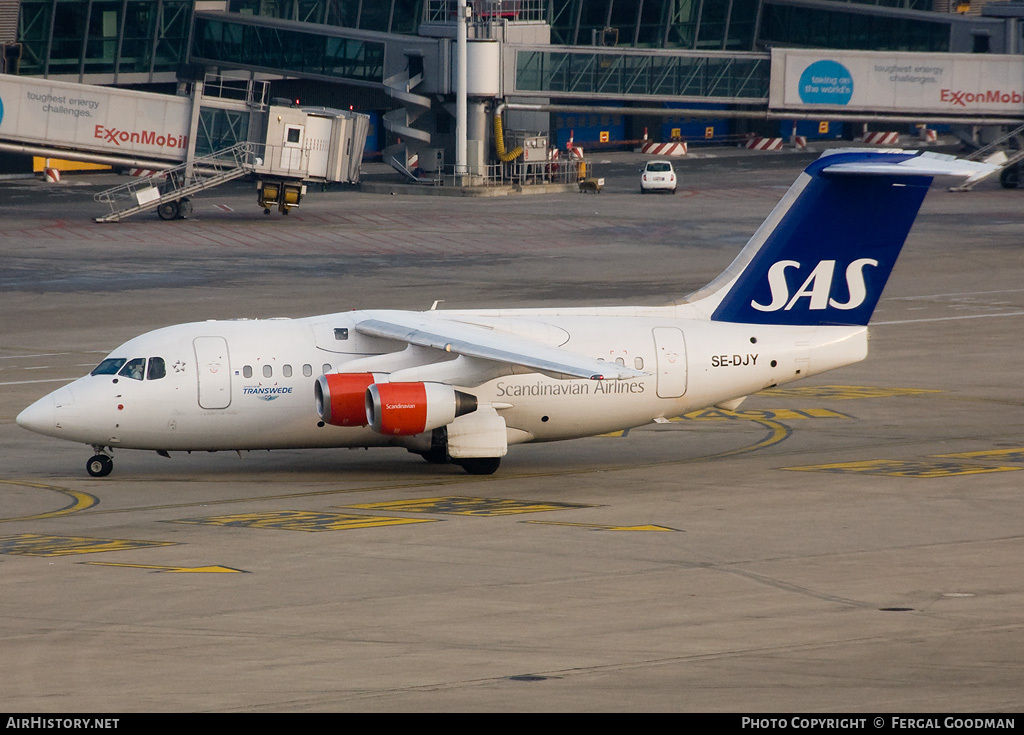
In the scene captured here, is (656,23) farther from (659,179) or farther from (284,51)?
(284,51)

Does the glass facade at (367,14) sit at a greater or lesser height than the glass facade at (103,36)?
greater

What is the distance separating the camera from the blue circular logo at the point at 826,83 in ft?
314

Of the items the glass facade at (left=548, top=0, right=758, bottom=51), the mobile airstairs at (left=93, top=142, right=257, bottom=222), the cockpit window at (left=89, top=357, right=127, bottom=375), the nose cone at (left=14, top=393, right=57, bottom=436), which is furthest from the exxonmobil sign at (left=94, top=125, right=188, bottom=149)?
the nose cone at (left=14, top=393, right=57, bottom=436)

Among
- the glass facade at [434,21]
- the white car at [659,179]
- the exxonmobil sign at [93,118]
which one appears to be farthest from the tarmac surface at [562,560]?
the glass facade at [434,21]

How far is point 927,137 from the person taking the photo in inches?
4894

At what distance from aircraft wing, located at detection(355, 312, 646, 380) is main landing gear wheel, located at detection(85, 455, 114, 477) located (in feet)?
20.0

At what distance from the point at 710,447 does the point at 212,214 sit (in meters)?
55.9

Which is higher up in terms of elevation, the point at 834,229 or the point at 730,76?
the point at 730,76

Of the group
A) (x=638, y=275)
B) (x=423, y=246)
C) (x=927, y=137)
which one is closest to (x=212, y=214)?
(x=423, y=246)

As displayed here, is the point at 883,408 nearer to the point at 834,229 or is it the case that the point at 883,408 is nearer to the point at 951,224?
the point at 834,229

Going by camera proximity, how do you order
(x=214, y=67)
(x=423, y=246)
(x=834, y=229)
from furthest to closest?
(x=214, y=67) < (x=423, y=246) < (x=834, y=229)

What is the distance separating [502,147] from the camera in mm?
97438

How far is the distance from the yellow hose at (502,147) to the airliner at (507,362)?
62033 mm

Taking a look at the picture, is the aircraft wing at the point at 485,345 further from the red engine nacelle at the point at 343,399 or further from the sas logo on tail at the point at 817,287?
the sas logo on tail at the point at 817,287
